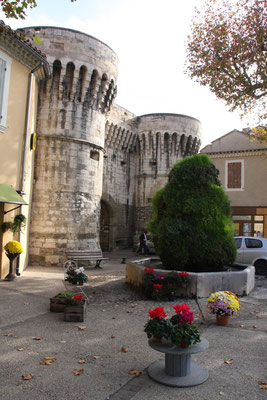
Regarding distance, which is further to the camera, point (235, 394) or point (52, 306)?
point (52, 306)

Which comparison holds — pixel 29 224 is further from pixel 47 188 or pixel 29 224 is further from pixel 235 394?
pixel 235 394

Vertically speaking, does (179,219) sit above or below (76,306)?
above

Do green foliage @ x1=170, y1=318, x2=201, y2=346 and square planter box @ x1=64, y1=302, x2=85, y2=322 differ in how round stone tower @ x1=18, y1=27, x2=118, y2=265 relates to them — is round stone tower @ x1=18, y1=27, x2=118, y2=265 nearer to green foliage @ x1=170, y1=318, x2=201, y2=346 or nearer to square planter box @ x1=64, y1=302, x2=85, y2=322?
square planter box @ x1=64, y1=302, x2=85, y2=322

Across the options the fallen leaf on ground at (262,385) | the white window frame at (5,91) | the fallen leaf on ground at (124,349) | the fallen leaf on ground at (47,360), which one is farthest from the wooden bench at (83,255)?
the fallen leaf on ground at (262,385)

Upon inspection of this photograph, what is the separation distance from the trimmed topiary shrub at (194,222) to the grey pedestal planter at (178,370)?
4.47 m

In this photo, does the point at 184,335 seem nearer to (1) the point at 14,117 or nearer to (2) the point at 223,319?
(2) the point at 223,319

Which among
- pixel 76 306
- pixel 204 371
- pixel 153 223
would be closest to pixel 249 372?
pixel 204 371

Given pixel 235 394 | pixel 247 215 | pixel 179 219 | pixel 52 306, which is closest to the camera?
pixel 235 394

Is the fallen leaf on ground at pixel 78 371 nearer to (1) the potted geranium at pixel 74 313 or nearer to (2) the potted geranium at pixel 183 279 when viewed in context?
(1) the potted geranium at pixel 74 313

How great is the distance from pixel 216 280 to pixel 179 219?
5.72 feet

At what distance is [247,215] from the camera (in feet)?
64.4

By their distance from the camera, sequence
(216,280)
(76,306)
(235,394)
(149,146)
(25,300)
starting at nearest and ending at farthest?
(235,394) → (76,306) → (25,300) → (216,280) → (149,146)

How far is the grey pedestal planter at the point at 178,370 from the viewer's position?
11.4 ft

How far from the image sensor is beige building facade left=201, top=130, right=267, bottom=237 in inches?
761
